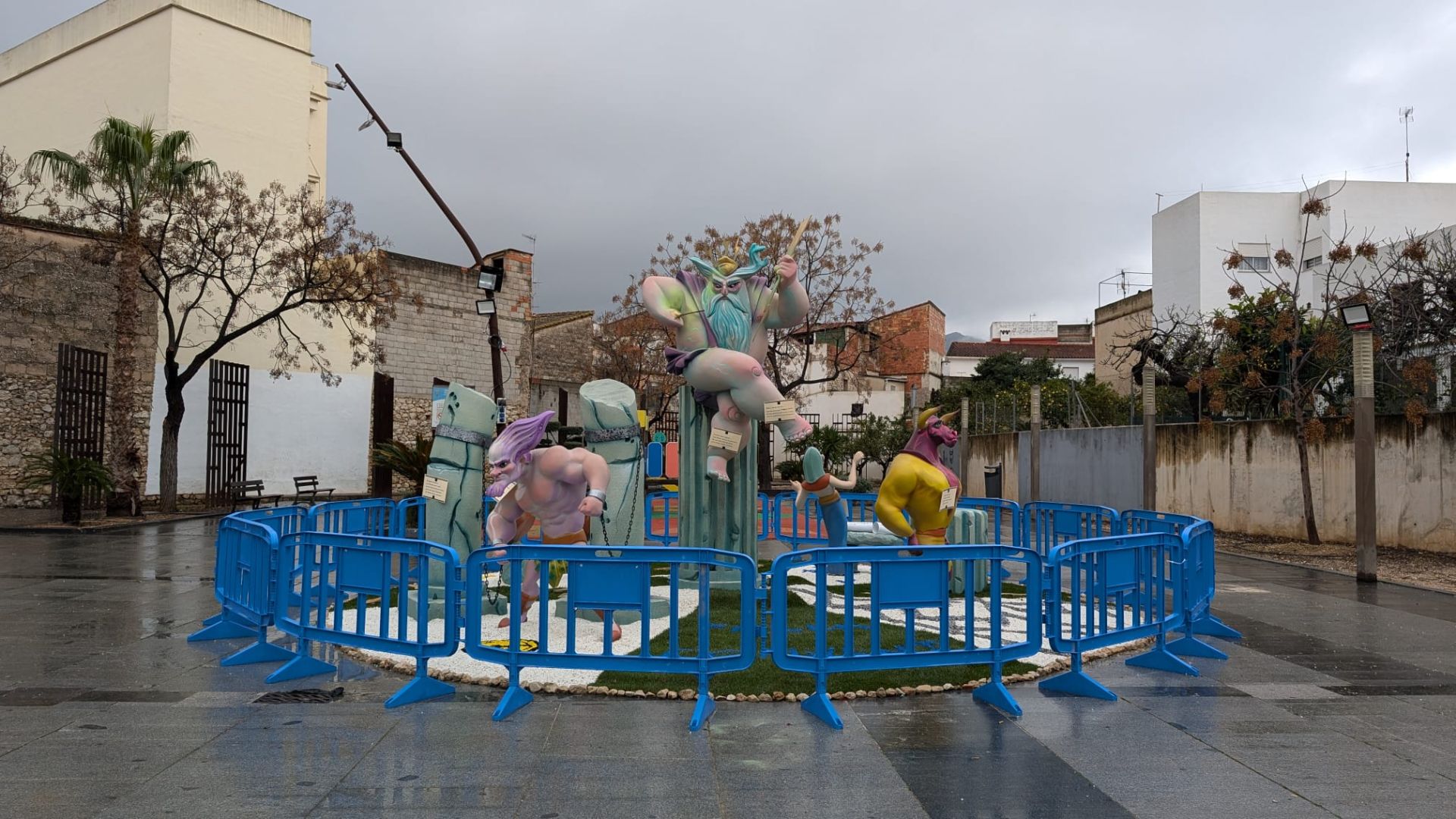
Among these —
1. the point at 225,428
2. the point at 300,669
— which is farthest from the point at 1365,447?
the point at 225,428

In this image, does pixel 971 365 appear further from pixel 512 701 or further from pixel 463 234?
pixel 512 701

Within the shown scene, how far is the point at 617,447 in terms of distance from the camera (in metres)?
8.79

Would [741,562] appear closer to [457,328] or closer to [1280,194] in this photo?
[457,328]

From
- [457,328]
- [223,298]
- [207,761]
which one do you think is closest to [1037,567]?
[207,761]

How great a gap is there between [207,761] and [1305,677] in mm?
6406

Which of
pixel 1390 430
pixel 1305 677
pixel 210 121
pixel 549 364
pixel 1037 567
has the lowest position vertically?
pixel 1305 677

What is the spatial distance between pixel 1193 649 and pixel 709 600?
374cm

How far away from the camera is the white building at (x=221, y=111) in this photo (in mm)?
23188

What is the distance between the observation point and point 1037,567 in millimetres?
5434

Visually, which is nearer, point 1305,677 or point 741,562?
point 741,562

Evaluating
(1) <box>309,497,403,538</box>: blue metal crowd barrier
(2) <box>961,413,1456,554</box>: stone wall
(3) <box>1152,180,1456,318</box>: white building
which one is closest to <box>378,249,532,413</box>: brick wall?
(2) <box>961,413,1456,554</box>: stone wall

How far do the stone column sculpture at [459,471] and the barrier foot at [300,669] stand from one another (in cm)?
171

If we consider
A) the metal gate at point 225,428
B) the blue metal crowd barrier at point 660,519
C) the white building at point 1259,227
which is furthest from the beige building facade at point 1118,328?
the metal gate at point 225,428

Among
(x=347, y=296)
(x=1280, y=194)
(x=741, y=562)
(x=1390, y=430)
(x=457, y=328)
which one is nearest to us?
(x=741, y=562)
